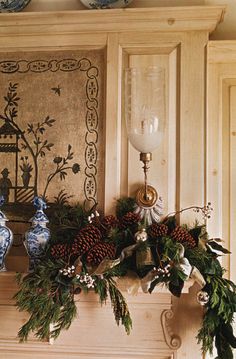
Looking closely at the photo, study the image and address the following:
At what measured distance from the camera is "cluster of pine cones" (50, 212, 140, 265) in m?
1.65

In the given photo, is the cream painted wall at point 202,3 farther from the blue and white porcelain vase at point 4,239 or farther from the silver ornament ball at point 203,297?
the silver ornament ball at point 203,297

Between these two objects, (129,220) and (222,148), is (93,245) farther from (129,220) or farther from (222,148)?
(222,148)

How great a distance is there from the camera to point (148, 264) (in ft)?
5.38

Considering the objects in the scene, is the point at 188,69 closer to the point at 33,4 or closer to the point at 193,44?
the point at 193,44

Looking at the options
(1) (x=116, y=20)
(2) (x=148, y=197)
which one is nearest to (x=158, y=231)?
(2) (x=148, y=197)

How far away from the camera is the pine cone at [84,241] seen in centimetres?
167

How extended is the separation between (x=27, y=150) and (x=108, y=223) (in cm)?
46

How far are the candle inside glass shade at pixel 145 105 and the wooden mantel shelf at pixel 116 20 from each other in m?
0.24

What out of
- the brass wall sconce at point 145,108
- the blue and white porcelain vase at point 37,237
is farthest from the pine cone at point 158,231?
the blue and white porcelain vase at point 37,237

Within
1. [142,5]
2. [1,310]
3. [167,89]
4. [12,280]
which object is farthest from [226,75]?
[1,310]

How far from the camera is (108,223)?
1.75 metres

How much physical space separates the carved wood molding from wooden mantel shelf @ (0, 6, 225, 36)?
106cm

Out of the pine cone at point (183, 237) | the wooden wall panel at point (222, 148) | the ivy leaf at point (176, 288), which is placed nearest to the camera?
the ivy leaf at point (176, 288)

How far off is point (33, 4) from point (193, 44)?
2.25ft
